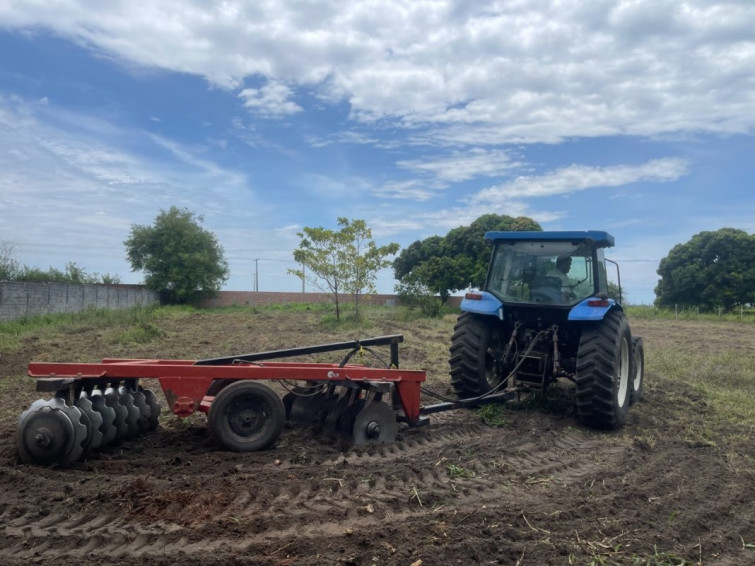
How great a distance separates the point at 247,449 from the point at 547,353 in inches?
153

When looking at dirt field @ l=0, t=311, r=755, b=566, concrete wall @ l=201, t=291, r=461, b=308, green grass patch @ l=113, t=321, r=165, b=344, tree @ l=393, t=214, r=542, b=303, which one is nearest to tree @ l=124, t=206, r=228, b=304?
concrete wall @ l=201, t=291, r=461, b=308

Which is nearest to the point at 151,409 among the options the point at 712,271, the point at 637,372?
the point at 637,372

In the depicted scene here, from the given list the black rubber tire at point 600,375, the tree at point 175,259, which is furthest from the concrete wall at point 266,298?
the black rubber tire at point 600,375

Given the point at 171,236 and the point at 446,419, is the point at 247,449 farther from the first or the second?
the point at 171,236

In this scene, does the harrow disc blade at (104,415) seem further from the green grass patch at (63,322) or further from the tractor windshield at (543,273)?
the green grass patch at (63,322)

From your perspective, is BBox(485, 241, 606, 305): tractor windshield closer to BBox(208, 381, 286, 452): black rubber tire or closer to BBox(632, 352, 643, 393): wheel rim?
BBox(632, 352, 643, 393): wheel rim

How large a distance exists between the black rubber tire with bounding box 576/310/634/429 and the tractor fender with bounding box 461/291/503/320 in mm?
1017

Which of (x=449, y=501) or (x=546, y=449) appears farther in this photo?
(x=546, y=449)

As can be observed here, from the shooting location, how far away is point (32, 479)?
177 inches

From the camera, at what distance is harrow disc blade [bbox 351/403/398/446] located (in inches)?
230

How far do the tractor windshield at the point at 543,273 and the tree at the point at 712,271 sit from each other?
3052 centimetres

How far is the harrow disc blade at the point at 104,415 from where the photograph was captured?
5309 mm

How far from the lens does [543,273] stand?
798 centimetres

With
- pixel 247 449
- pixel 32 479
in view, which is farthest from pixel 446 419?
pixel 32 479
